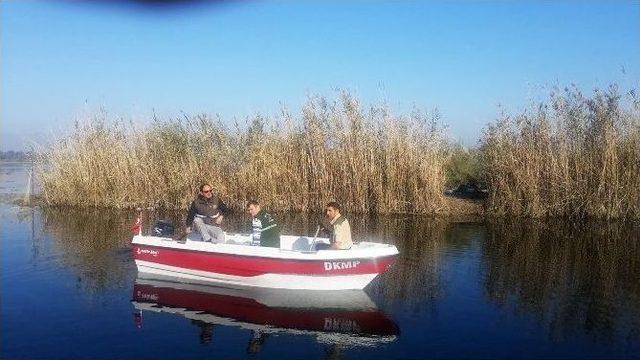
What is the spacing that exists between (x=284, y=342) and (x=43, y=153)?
1686cm

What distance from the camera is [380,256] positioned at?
10.2 meters

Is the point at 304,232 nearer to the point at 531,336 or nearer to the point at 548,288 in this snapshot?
the point at 548,288

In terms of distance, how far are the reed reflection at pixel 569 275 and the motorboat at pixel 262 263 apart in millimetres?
2372

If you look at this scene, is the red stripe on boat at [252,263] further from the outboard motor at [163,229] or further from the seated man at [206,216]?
the outboard motor at [163,229]

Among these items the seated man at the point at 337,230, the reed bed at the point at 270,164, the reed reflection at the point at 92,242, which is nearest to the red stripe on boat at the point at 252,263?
the seated man at the point at 337,230

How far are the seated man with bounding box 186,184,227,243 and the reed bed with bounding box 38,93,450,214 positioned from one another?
796 centimetres

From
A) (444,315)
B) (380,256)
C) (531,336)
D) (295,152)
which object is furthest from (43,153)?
(531,336)

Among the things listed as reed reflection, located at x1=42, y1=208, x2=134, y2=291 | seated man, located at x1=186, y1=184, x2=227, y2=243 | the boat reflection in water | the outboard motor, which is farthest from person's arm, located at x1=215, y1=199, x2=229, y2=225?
reed reflection, located at x1=42, y1=208, x2=134, y2=291

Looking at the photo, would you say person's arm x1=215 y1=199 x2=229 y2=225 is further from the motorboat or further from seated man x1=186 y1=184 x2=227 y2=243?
the motorboat

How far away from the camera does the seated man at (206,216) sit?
11.4 metres

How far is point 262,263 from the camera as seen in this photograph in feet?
34.1

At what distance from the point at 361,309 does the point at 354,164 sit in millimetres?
9910

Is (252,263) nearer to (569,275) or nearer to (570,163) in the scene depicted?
(569,275)

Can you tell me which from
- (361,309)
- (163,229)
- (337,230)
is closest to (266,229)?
(337,230)
